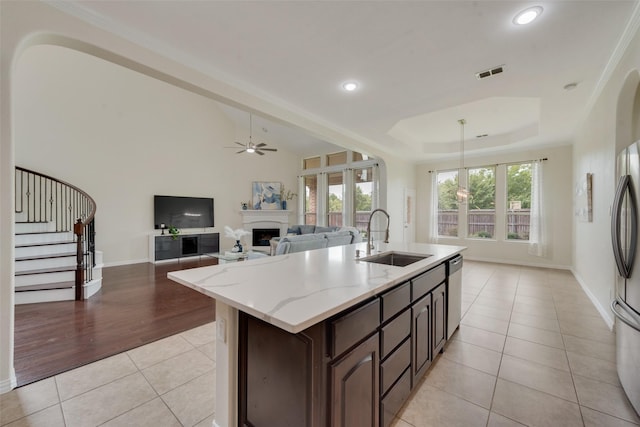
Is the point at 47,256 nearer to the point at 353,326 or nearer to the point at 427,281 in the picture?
the point at 353,326

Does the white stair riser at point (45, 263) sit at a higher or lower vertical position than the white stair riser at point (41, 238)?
lower

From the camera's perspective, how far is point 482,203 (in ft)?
21.9

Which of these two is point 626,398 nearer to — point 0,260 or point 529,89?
point 529,89

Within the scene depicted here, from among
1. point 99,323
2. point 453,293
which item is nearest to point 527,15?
point 453,293

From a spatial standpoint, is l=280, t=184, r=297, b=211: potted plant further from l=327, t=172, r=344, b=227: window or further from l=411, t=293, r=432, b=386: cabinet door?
l=411, t=293, r=432, b=386: cabinet door

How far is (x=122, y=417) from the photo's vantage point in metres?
1.61

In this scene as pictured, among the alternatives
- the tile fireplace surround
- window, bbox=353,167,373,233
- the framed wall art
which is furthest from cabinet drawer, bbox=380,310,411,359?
the framed wall art

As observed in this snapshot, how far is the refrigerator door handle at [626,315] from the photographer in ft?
5.00

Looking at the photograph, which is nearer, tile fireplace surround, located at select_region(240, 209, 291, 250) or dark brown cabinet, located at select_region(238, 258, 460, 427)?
dark brown cabinet, located at select_region(238, 258, 460, 427)

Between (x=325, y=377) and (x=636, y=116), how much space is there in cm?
378

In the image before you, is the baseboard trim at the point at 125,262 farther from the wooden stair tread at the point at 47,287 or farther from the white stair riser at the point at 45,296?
the white stair riser at the point at 45,296

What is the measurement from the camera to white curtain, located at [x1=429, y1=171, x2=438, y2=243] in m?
7.23

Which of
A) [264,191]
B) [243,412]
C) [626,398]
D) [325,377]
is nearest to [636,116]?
[626,398]

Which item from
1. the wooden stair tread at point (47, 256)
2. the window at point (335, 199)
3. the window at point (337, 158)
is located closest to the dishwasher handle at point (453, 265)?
the wooden stair tread at point (47, 256)
